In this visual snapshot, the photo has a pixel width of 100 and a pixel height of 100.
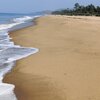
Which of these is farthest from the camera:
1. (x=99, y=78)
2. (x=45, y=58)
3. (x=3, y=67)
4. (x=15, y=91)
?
(x=45, y=58)

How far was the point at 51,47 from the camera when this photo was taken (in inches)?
629

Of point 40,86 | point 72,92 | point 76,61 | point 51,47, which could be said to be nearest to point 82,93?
point 72,92

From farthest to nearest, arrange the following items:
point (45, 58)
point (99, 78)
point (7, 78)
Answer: point (45, 58)
point (7, 78)
point (99, 78)

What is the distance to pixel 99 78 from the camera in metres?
9.24

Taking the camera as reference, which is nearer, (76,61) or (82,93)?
(82,93)

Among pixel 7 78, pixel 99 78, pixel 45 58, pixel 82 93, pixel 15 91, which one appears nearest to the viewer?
pixel 82 93

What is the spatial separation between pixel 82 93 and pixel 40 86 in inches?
50.3

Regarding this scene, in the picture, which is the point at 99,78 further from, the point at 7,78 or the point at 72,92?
the point at 7,78

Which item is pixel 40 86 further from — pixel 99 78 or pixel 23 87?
pixel 99 78

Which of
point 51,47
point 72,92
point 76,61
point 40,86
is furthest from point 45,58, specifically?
point 72,92

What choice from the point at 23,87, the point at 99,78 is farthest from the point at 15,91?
the point at 99,78

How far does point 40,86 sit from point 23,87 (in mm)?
408

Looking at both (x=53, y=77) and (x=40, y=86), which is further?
(x=53, y=77)

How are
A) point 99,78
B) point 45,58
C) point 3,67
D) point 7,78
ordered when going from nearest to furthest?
1. point 99,78
2. point 7,78
3. point 3,67
4. point 45,58
